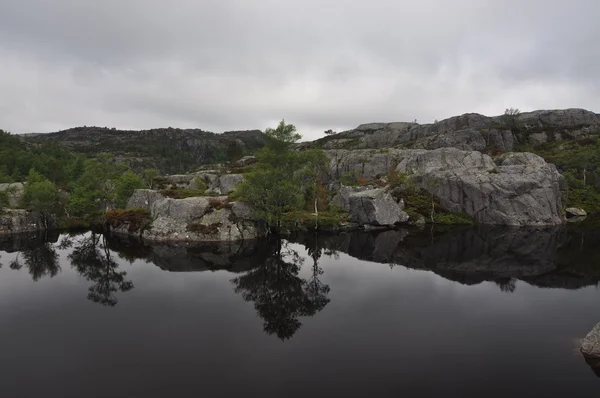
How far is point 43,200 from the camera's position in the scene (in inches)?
2798

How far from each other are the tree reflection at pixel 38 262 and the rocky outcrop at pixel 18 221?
19.2m

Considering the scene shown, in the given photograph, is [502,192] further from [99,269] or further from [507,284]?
[99,269]

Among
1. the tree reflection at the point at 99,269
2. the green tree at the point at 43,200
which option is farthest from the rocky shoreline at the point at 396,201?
the tree reflection at the point at 99,269

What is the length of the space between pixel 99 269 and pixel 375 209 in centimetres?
5316

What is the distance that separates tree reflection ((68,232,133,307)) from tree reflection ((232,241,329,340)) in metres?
12.1

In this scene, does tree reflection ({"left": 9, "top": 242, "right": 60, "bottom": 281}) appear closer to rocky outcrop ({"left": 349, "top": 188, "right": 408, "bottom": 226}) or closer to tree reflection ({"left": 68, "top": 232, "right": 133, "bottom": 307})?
tree reflection ({"left": 68, "top": 232, "right": 133, "bottom": 307})

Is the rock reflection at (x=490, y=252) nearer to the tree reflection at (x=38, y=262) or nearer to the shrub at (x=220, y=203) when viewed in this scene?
the shrub at (x=220, y=203)

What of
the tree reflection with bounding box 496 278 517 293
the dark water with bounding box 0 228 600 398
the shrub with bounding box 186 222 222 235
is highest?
the shrub with bounding box 186 222 222 235

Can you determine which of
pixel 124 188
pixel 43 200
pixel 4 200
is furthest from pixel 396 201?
pixel 4 200

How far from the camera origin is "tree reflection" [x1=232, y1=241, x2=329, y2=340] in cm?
2739

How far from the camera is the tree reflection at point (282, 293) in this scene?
27.4m

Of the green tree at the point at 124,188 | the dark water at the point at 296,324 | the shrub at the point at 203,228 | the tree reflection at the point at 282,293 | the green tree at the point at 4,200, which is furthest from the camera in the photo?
the green tree at the point at 124,188

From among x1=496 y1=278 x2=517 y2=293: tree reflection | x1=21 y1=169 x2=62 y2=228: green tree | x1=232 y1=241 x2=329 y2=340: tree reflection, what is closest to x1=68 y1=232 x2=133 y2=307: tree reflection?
x1=232 y1=241 x2=329 y2=340: tree reflection

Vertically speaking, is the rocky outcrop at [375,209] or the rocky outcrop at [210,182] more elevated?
the rocky outcrop at [210,182]
